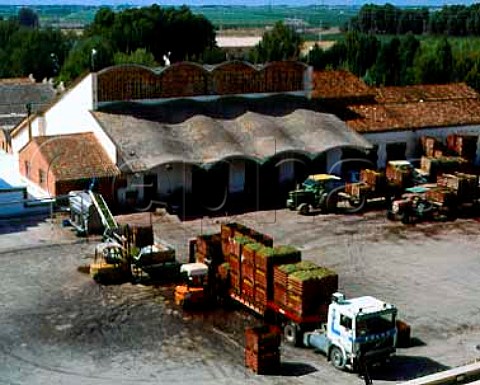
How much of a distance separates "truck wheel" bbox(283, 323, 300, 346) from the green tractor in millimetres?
15456

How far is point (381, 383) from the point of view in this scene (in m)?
23.2

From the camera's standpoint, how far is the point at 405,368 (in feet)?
79.3

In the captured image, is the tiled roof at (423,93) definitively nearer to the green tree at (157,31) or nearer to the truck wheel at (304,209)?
the truck wheel at (304,209)

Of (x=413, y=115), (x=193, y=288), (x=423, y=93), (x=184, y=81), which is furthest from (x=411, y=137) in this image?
(x=193, y=288)

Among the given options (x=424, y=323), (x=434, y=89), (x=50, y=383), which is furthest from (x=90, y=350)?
(x=434, y=89)

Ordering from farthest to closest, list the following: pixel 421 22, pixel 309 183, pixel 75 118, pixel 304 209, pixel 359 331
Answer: pixel 421 22 < pixel 75 118 < pixel 309 183 < pixel 304 209 < pixel 359 331

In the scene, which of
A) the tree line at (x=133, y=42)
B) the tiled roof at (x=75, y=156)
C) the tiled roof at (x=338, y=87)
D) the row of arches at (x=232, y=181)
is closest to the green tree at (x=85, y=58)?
the tree line at (x=133, y=42)

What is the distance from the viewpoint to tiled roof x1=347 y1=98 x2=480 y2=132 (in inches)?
1961

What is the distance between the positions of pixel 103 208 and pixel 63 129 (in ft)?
37.4

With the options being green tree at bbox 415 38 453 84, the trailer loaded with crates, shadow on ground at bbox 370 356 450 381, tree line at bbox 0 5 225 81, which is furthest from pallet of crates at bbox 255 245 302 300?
green tree at bbox 415 38 453 84

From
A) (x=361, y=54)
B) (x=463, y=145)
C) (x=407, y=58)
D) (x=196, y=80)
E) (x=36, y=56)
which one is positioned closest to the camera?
(x=196, y=80)

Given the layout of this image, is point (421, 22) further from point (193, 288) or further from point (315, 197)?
point (193, 288)

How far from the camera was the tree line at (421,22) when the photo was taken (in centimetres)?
17562

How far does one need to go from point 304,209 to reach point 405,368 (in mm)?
17393
